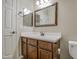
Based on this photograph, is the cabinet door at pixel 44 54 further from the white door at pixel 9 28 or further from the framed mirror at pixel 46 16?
the white door at pixel 9 28

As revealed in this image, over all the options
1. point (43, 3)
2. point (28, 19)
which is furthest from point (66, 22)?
point (28, 19)

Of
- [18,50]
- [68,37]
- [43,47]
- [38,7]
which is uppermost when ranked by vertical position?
[38,7]

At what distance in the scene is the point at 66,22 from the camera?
258 cm

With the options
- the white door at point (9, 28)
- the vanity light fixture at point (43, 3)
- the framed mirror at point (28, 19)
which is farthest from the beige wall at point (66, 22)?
the white door at point (9, 28)

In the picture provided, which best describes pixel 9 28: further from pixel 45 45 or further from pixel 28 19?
pixel 45 45

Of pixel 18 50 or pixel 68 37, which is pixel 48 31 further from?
pixel 18 50

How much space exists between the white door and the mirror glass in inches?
15.7

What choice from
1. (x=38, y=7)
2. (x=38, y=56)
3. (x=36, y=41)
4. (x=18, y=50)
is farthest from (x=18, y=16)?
(x=38, y=56)

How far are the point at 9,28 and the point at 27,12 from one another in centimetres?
97

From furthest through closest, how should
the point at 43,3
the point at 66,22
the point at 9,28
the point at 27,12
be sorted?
the point at 27,12 → the point at 9,28 → the point at 43,3 → the point at 66,22

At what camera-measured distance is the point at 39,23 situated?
365 centimetres

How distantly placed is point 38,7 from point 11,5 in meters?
0.94

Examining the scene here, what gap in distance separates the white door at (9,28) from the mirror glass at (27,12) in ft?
1.31

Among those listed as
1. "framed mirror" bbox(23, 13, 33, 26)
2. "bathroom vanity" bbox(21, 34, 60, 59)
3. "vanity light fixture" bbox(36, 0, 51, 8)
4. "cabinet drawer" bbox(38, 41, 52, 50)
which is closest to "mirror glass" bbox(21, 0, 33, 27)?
"framed mirror" bbox(23, 13, 33, 26)
